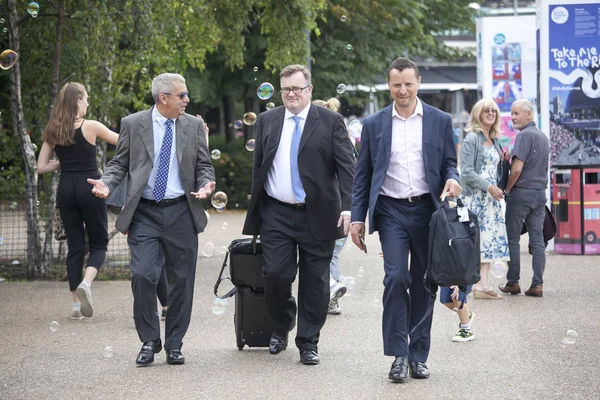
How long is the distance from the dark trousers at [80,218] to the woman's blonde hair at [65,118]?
340 millimetres

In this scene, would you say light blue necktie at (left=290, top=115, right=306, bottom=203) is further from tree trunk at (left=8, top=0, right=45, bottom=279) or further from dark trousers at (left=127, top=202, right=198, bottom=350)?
tree trunk at (left=8, top=0, right=45, bottom=279)

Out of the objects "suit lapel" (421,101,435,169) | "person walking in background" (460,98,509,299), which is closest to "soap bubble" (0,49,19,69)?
"person walking in background" (460,98,509,299)

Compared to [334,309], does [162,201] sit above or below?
above

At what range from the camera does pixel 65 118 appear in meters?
10.1

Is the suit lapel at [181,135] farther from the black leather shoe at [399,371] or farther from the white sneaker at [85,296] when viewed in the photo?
the white sneaker at [85,296]

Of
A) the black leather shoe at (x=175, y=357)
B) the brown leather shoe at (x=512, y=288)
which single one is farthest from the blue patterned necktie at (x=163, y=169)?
the brown leather shoe at (x=512, y=288)

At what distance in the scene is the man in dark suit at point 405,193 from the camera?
716 centimetres

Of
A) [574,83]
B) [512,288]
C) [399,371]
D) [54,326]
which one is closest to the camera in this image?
[399,371]

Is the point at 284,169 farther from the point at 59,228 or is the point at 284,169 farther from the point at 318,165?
the point at 59,228

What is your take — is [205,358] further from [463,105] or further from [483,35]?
[463,105]

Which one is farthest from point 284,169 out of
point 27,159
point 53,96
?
point 27,159

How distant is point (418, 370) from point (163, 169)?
221 centimetres

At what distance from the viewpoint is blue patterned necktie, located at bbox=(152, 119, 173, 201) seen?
796cm

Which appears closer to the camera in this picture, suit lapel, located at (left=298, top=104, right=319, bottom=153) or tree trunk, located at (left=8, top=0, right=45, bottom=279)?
suit lapel, located at (left=298, top=104, right=319, bottom=153)
